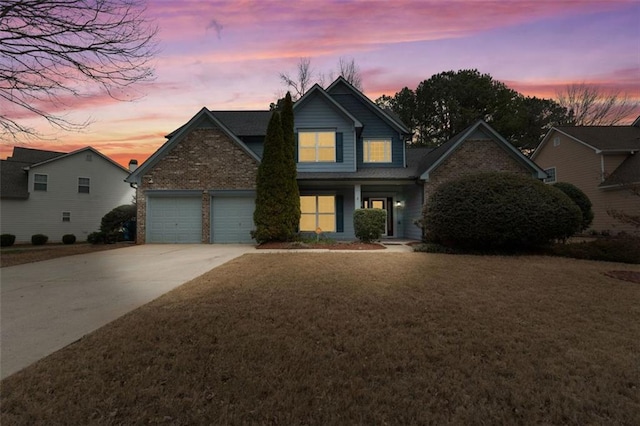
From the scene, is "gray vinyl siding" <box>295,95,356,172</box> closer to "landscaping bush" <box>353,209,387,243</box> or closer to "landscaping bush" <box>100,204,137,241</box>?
"landscaping bush" <box>353,209,387,243</box>

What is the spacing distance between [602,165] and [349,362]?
23006 mm

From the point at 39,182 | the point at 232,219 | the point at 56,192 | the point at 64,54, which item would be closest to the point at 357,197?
the point at 232,219

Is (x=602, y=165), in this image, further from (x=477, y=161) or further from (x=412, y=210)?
(x=412, y=210)

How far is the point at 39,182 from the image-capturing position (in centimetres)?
2086

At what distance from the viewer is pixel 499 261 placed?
9180 millimetres

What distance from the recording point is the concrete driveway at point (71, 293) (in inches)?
146

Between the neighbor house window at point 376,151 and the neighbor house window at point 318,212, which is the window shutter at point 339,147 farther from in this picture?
the neighbor house window at point 318,212

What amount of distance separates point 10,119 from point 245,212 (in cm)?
873

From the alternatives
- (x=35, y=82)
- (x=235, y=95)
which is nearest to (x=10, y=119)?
(x=35, y=82)

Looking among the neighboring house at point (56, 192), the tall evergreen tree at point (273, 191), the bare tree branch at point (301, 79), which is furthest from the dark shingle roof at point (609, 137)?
the neighboring house at point (56, 192)

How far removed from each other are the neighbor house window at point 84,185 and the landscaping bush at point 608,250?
27.1 m

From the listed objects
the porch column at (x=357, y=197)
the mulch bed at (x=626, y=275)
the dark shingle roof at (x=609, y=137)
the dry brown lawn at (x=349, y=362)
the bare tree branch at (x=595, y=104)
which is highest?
the bare tree branch at (x=595, y=104)

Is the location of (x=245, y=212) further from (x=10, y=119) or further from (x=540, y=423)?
(x=540, y=423)

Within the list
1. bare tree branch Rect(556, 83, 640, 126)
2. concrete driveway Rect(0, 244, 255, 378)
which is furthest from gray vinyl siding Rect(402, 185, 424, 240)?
bare tree branch Rect(556, 83, 640, 126)
